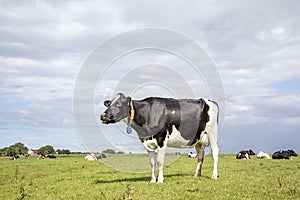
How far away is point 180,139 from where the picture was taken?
45.4ft

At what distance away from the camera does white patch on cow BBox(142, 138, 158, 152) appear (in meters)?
13.3

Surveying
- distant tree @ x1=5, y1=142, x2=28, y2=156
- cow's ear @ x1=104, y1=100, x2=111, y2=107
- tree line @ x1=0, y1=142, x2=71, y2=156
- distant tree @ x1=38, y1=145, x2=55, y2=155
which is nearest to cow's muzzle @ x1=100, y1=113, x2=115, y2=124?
cow's ear @ x1=104, y1=100, x2=111, y2=107

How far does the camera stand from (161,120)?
13500mm

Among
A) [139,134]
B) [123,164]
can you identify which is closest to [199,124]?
[139,134]

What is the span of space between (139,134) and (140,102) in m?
1.21

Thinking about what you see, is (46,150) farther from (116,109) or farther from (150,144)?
(116,109)

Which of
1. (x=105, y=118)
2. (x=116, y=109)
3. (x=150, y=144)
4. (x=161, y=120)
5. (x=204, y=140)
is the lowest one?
(x=150, y=144)

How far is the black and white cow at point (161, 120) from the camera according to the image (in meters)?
13.2

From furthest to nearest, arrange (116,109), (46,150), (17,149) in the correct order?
(17,149)
(46,150)
(116,109)

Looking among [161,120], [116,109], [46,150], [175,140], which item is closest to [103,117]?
[116,109]

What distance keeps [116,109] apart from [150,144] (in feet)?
5.98

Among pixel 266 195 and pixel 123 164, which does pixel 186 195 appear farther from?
pixel 123 164

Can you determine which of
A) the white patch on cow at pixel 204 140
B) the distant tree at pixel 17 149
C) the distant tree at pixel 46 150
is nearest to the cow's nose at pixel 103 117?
the white patch on cow at pixel 204 140

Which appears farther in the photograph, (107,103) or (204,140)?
(204,140)
